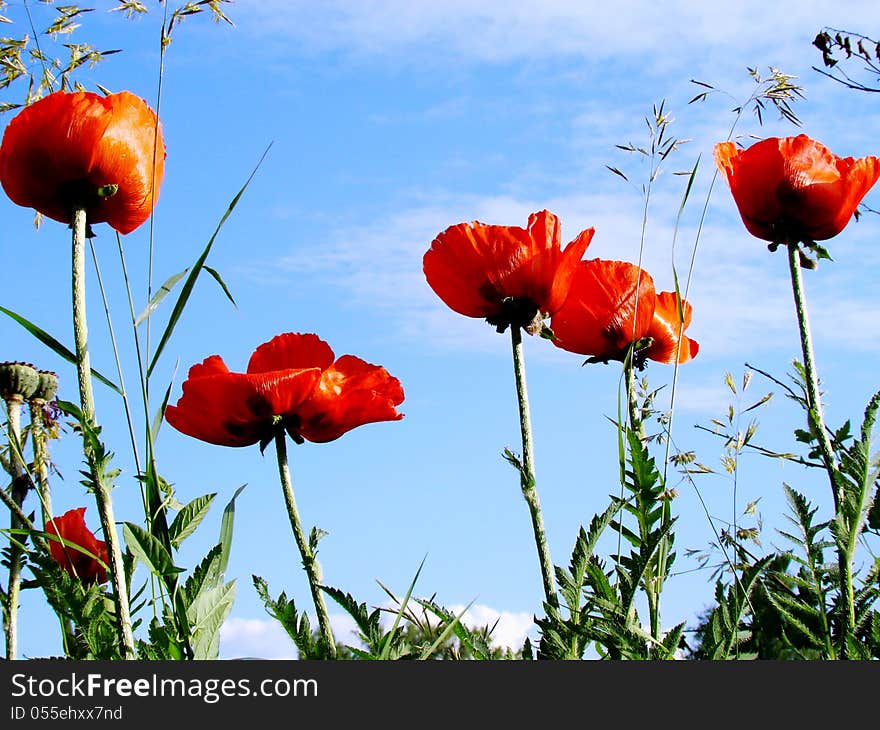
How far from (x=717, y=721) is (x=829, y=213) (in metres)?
1.18

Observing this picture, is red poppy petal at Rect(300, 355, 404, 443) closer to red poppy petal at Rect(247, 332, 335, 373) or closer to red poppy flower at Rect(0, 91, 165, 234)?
red poppy petal at Rect(247, 332, 335, 373)

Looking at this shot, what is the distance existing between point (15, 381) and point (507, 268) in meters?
1.43

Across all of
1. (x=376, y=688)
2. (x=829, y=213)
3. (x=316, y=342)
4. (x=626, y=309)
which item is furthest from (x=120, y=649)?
(x=829, y=213)

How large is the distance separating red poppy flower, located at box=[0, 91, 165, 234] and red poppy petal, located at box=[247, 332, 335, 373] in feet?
1.03

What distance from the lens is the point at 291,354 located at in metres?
1.88

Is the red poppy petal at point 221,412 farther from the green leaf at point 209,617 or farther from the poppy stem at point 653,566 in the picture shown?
the poppy stem at point 653,566

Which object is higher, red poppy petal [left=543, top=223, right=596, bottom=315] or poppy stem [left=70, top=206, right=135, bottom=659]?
red poppy petal [left=543, top=223, right=596, bottom=315]

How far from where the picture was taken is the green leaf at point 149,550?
1.54m

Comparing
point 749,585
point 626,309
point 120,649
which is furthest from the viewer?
point 626,309

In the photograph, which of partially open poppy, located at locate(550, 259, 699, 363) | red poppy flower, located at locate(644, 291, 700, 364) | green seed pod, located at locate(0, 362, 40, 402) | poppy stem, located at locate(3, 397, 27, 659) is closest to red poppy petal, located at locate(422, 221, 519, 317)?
partially open poppy, located at locate(550, 259, 699, 363)

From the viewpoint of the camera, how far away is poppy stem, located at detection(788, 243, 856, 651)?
1.64 m

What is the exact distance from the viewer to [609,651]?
156 cm

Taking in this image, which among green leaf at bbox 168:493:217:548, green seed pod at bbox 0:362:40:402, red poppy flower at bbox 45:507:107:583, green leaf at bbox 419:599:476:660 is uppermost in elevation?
green seed pod at bbox 0:362:40:402

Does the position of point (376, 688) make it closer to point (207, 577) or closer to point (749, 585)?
point (207, 577)
